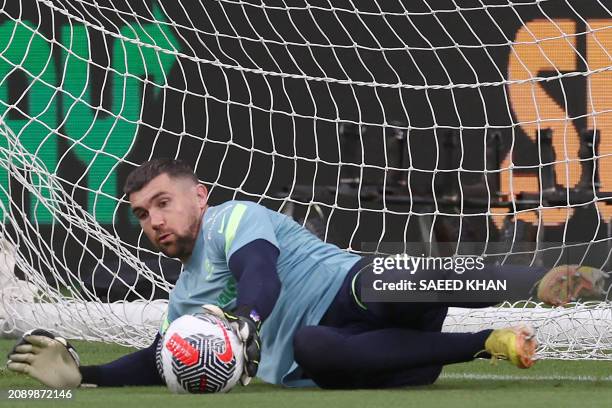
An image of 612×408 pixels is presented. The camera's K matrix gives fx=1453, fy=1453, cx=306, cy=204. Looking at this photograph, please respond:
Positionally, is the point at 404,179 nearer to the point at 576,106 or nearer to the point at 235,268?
the point at 576,106

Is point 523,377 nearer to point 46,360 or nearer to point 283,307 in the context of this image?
point 283,307

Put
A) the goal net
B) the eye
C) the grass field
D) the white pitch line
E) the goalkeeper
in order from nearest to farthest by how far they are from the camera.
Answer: the grass field → the goalkeeper → the eye → the white pitch line → the goal net

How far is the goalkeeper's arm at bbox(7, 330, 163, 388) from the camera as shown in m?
3.24

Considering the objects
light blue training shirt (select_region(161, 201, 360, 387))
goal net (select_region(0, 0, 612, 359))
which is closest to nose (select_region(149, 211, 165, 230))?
light blue training shirt (select_region(161, 201, 360, 387))

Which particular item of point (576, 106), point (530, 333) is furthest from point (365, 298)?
point (576, 106)

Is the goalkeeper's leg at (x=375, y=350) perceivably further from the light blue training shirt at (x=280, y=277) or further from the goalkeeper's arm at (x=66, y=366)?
the goalkeeper's arm at (x=66, y=366)

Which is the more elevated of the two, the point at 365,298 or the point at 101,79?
the point at 101,79

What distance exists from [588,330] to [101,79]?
2.36m

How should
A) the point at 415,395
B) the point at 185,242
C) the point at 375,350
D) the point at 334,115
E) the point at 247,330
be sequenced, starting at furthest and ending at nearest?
the point at 334,115 → the point at 185,242 → the point at 375,350 → the point at 415,395 → the point at 247,330

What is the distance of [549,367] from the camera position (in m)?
4.21

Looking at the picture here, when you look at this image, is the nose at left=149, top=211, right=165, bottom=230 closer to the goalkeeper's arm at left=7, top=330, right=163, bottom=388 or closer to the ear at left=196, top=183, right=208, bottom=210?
the ear at left=196, top=183, right=208, bottom=210

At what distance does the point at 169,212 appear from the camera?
3.30 metres

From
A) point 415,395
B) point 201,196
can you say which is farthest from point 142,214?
point 415,395

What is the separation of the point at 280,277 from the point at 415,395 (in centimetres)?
47
